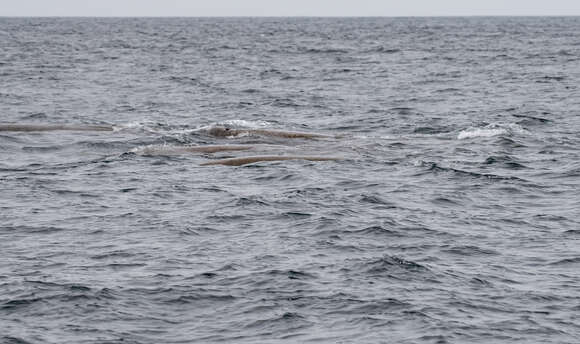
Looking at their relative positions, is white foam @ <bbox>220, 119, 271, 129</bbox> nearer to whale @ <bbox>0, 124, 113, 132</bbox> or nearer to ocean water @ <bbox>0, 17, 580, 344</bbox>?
ocean water @ <bbox>0, 17, 580, 344</bbox>

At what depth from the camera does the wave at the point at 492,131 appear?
124 feet

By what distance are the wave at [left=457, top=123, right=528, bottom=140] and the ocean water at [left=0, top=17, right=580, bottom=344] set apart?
0.49ft

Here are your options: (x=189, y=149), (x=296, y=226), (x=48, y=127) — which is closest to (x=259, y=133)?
(x=189, y=149)

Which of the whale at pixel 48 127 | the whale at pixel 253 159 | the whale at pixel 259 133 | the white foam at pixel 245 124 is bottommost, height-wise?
the white foam at pixel 245 124

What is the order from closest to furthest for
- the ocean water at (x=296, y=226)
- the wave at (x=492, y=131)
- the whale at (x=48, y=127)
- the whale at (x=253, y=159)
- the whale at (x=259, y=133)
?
the ocean water at (x=296, y=226) < the whale at (x=253, y=159) < the whale at (x=259, y=133) < the wave at (x=492, y=131) < the whale at (x=48, y=127)

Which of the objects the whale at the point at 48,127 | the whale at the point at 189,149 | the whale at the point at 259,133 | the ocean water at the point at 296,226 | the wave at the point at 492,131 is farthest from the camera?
the whale at the point at 48,127

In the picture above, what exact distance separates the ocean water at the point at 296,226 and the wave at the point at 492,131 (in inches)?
5.8

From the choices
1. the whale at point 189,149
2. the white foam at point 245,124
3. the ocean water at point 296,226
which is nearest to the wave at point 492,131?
the ocean water at point 296,226

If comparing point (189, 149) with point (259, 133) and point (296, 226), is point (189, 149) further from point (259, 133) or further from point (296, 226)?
point (296, 226)

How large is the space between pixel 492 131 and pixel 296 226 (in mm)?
17504

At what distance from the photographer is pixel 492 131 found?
3878 cm

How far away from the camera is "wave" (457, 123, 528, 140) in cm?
3781

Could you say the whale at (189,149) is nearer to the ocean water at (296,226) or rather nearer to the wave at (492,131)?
the ocean water at (296,226)

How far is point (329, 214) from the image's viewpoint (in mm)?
24172
